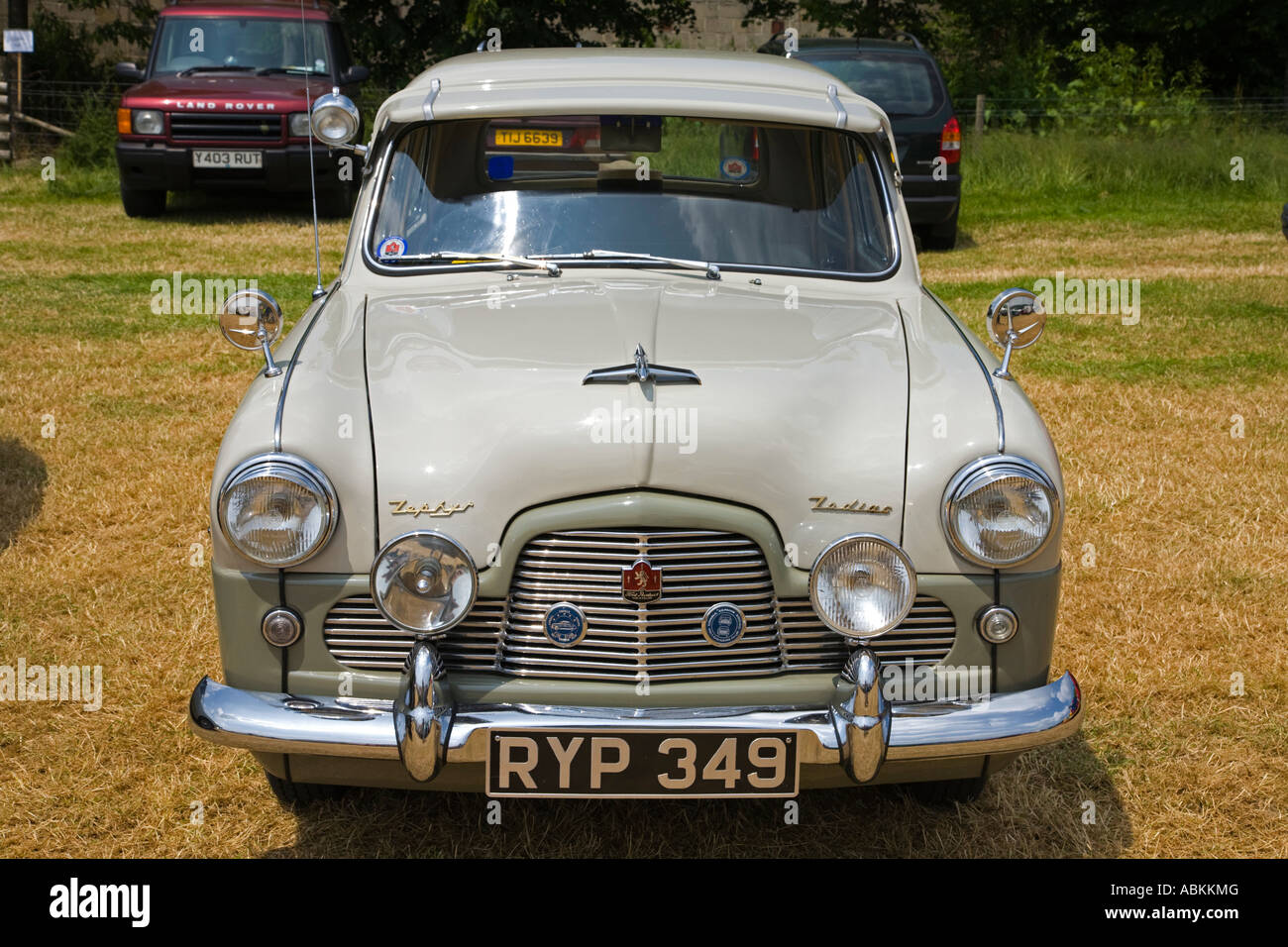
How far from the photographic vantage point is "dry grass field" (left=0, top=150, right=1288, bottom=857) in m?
3.17

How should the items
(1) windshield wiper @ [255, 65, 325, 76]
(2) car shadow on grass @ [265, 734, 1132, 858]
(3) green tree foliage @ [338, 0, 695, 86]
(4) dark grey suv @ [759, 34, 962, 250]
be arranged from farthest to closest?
(3) green tree foliage @ [338, 0, 695, 86]
(1) windshield wiper @ [255, 65, 325, 76]
(4) dark grey suv @ [759, 34, 962, 250]
(2) car shadow on grass @ [265, 734, 1132, 858]

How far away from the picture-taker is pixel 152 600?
4434 mm

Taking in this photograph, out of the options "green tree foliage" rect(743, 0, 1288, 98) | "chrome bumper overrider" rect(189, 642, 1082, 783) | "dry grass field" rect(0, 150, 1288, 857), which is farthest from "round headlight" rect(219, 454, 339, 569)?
"green tree foliage" rect(743, 0, 1288, 98)

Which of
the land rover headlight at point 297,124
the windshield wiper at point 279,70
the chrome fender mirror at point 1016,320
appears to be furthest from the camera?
the windshield wiper at point 279,70

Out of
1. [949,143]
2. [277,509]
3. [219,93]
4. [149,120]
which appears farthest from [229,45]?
[277,509]

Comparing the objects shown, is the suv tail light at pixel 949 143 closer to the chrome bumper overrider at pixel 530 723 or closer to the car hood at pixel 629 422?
the car hood at pixel 629 422

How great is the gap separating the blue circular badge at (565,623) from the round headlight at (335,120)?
1925mm

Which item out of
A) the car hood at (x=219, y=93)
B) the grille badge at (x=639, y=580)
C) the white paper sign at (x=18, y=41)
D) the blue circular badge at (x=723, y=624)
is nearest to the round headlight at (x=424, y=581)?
the grille badge at (x=639, y=580)

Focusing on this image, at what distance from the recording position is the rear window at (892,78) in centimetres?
1137

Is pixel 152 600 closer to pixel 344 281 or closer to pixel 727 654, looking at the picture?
pixel 344 281

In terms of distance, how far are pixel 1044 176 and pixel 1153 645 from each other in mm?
11209

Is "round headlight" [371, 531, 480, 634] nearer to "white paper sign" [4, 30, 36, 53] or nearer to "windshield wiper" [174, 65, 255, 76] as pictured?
"windshield wiper" [174, 65, 255, 76]

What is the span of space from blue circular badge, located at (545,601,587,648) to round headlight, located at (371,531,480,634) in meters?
0.16

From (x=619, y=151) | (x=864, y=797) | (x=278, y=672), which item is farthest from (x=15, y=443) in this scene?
(x=864, y=797)
